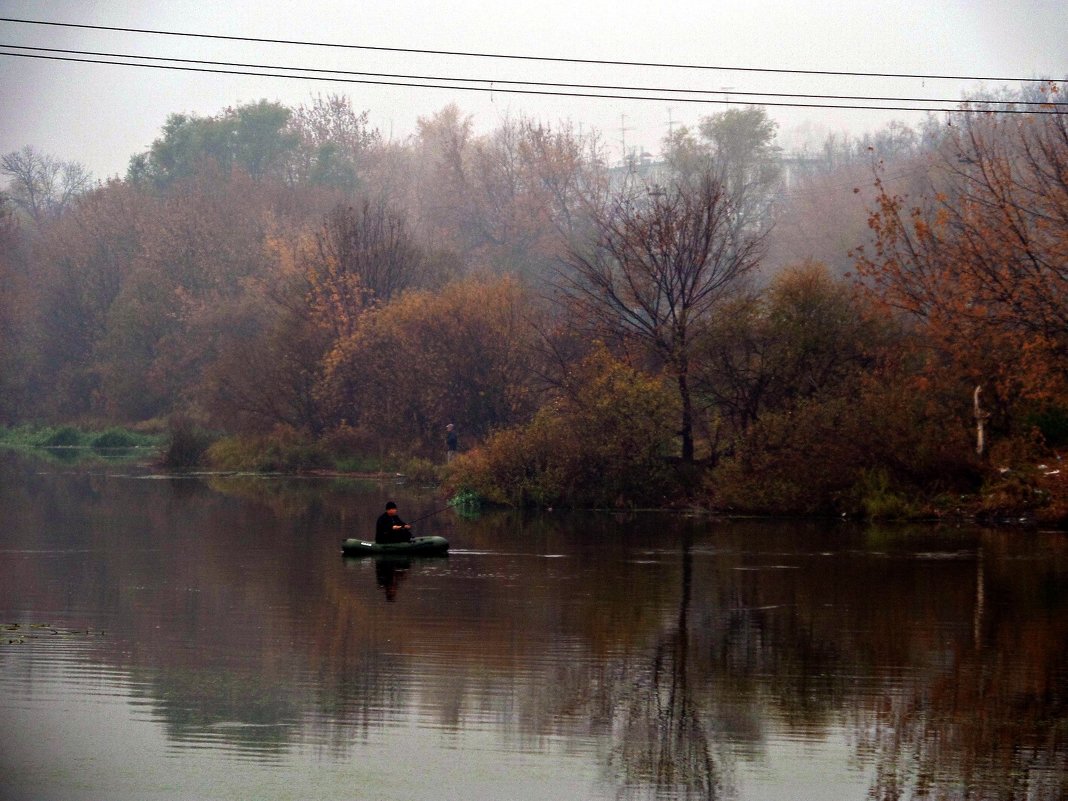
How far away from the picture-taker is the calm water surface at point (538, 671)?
1060 centimetres

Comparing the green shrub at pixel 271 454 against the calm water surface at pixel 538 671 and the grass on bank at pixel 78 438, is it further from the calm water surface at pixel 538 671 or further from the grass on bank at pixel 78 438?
the calm water surface at pixel 538 671

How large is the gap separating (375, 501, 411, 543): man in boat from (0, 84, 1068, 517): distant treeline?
36.8 feet

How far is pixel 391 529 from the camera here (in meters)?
24.8

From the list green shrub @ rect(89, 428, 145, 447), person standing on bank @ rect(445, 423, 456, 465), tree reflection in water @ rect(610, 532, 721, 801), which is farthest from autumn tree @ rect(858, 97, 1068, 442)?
green shrub @ rect(89, 428, 145, 447)

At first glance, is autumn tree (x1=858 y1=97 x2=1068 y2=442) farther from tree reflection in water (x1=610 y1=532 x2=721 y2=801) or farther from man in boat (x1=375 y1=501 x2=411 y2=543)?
tree reflection in water (x1=610 y1=532 x2=721 y2=801)

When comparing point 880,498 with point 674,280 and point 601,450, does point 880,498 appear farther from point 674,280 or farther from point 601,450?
point 674,280

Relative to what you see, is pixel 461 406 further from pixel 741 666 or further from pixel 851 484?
pixel 741 666

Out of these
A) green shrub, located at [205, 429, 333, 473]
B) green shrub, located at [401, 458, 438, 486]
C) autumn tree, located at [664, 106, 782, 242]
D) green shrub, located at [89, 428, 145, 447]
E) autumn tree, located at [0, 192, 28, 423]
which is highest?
autumn tree, located at [664, 106, 782, 242]

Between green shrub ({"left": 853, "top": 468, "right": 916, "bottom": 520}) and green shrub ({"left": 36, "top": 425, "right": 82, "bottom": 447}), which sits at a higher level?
green shrub ({"left": 36, "top": 425, "right": 82, "bottom": 447})

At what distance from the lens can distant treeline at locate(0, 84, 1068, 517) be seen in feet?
105

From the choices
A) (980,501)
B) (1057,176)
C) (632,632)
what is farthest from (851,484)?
(632,632)

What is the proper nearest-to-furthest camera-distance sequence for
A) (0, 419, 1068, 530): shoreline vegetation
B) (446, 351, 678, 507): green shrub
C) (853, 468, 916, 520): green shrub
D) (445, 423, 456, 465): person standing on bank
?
(0, 419, 1068, 530): shoreline vegetation < (853, 468, 916, 520): green shrub < (446, 351, 678, 507): green shrub < (445, 423, 456, 465): person standing on bank

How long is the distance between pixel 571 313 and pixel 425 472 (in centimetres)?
851

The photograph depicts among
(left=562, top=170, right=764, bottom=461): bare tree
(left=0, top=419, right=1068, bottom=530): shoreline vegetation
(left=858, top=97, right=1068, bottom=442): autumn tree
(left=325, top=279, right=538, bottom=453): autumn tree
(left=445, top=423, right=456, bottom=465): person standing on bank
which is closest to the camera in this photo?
(left=858, top=97, right=1068, bottom=442): autumn tree
